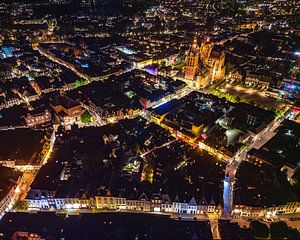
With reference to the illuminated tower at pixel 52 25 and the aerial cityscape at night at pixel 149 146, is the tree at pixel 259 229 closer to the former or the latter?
the aerial cityscape at night at pixel 149 146

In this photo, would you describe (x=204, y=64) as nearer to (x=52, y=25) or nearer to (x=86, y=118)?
(x=86, y=118)

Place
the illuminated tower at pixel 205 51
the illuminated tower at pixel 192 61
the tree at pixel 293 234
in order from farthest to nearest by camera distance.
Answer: the illuminated tower at pixel 205 51
the illuminated tower at pixel 192 61
the tree at pixel 293 234

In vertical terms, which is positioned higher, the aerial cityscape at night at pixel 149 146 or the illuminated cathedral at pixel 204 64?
the illuminated cathedral at pixel 204 64

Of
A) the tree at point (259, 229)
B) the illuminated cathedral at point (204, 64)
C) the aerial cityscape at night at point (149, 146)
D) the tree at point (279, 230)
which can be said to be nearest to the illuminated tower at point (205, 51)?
the illuminated cathedral at point (204, 64)

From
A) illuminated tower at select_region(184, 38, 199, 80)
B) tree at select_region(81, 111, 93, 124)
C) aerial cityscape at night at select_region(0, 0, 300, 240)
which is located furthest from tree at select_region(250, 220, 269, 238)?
illuminated tower at select_region(184, 38, 199, 80)

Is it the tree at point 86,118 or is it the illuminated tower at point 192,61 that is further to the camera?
the illuminated tower at point 192,61

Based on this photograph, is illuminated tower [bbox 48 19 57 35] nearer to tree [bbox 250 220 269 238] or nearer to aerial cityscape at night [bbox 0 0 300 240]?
aerial cityscape at night [bbox 0 0 300 240]

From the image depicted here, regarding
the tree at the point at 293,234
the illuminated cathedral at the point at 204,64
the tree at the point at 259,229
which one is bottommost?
the tree at the point at 259,229

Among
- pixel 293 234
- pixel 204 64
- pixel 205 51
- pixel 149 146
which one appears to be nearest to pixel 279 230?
pixel 293 234
